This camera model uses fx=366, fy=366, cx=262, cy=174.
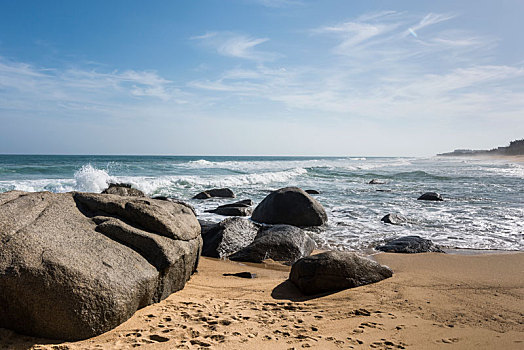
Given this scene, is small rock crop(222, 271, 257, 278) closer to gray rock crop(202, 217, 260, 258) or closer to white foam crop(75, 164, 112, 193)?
gray rock crop(202, 217, 260, 258)

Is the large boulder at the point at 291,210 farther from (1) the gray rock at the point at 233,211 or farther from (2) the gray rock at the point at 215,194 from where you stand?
(2) the gray rock at the point at 215,194

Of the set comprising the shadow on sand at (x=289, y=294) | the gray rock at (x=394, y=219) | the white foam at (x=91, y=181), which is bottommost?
the shadow on sand at (x=289, y=294)

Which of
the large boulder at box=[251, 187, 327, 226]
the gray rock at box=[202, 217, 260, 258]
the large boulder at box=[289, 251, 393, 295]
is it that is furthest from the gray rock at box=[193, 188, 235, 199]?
the large boulder at box=[289, 251, 393, 295]

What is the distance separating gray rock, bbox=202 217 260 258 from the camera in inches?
264

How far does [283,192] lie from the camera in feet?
32.9

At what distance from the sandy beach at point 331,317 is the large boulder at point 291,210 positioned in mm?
4126

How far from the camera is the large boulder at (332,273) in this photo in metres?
4.65

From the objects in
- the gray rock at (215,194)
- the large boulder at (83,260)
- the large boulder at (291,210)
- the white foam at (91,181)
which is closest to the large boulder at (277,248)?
the large boulder at (83,260)

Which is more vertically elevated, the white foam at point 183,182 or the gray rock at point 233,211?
the white foam at point 183,182

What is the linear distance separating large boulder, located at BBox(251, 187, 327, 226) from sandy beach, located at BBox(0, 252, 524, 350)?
413 cm

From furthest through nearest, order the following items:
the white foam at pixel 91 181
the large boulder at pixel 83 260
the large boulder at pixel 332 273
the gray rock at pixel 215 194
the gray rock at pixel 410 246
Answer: the white foam at pixel 91 181
the gray rock at pixel 215 194
the gray rock at pixel 410 246
the large boulder at pixel 332 273
the large boulder at pixel 83 260

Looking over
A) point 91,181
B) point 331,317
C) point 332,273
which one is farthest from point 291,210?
point 91,181

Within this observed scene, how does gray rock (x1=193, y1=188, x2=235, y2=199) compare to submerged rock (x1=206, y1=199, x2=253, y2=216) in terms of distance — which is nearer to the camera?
submerged rock (x1=206, y1=199, x2=253, y2=216)

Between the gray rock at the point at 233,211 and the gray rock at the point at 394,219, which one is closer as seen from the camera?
the gray rock at the point at 394,219
